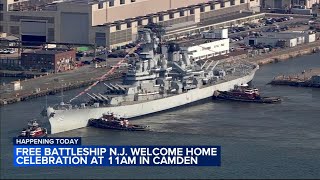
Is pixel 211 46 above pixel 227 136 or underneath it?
above

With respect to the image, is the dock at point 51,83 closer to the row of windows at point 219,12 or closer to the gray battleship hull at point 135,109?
the gray battleship hull at point 135,109

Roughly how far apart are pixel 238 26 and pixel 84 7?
29.6 feet

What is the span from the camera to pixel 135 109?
146 feet

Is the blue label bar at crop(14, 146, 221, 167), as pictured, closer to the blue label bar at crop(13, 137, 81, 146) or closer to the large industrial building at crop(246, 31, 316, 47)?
the blue label bar at crop(13, 137, 81, 146)

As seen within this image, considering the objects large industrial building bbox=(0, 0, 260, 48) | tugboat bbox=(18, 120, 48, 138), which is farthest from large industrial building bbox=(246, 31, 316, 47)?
tugboat bbox=(18, 120, 48, 138)

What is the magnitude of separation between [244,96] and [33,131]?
9.28m

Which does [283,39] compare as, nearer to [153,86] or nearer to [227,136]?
[153,86]

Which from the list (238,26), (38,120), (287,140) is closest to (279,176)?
(287,140)

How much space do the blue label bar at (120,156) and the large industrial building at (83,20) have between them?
24.4m

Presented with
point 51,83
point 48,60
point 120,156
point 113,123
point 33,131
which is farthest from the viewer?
point 48,60

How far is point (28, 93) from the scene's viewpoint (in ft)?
153

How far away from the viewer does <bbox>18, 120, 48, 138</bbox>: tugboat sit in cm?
4009

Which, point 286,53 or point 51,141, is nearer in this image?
point 51,141

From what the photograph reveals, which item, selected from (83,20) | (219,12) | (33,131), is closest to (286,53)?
(83,20)
